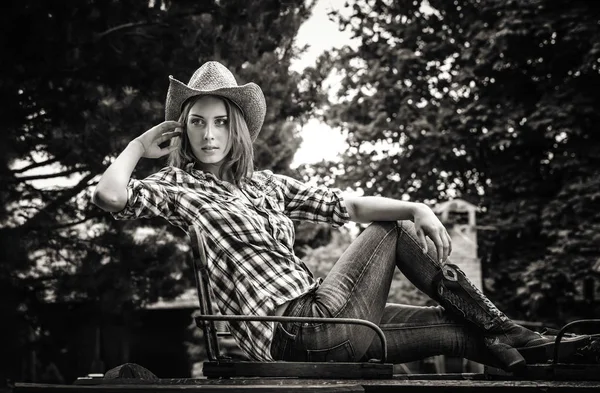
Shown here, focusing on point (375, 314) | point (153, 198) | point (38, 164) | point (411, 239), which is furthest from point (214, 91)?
point (38, 164)

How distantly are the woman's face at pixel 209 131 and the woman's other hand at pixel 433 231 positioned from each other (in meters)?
0.84

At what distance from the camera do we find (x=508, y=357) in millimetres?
2488

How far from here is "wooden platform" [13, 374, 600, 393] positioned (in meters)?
1.89

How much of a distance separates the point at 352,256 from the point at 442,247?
343 mm

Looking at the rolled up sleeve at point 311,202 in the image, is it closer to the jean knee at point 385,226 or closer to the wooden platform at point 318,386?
the jean knee at point 385,226

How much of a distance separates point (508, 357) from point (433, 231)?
0.53 meters

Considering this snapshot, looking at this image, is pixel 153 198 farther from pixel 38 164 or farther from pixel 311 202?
pixel 38 164

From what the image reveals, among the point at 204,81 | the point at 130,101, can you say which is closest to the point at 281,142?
the point at 130,101

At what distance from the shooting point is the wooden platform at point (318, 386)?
74.5 inches

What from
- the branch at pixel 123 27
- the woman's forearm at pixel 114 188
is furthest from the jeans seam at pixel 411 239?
the branch at pixel 123 27

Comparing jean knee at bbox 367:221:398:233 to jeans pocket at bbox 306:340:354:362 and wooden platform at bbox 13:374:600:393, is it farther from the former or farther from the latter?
wooden platform at bbox 13:374:600:393

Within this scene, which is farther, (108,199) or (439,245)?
(439,245)

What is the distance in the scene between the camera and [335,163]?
1481 centimetres

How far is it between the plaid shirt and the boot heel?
0.72 metres
